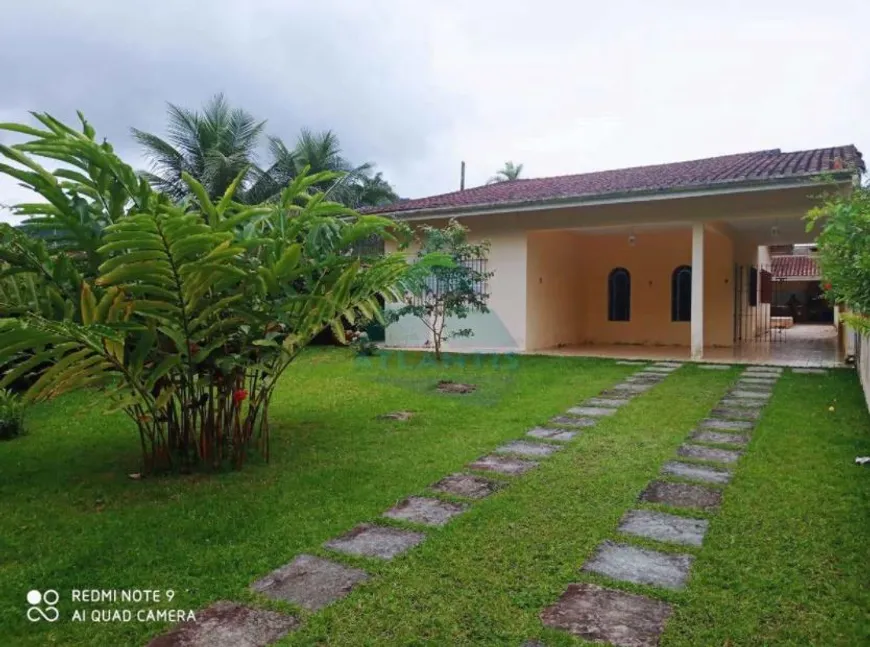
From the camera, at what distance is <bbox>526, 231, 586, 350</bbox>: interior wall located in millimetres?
13320

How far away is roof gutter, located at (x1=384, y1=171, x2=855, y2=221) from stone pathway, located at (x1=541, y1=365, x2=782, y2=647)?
5.38 m

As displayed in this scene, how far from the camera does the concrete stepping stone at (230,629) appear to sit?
7.67ft

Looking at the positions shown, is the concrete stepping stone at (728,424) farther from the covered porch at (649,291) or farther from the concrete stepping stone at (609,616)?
the covered porch at (649,291)

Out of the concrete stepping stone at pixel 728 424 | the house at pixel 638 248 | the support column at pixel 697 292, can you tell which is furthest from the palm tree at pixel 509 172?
the concrete stepping stone at pixel 728 424

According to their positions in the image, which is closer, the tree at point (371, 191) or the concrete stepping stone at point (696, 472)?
the concrete stepping stone at point (696, 472)

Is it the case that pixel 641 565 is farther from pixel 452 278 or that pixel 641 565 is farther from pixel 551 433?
pixel 452 278

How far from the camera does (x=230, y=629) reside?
7.96ft

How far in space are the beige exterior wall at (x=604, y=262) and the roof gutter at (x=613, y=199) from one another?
0.55 m

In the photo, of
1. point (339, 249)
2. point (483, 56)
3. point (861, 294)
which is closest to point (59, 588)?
point (339, 249)

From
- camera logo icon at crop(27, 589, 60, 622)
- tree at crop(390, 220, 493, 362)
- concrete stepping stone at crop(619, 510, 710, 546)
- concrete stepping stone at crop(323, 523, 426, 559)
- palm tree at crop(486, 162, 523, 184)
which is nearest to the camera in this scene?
camera logo icon at crop(27, 589, 60, 622)

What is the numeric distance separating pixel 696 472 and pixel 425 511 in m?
2.10

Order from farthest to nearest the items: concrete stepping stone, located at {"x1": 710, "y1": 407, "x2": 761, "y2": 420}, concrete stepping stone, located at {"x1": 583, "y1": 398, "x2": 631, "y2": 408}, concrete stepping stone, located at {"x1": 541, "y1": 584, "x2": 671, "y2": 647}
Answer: concrete stepping stone, located at {"x1": 583, "y1": 398, "x2": 631, "y2": 408} → concrete stepping stone, located at {"x1": 710, "y1": 407, "x2": 761, "y2": 420} → concrete stepping stone, located at {"x1": 541, "y1": 584, "x2": 671, "y2": 647}

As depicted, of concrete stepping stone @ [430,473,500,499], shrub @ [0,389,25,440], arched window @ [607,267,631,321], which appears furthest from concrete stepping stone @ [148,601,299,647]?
arched window @ [607,267,631,321]

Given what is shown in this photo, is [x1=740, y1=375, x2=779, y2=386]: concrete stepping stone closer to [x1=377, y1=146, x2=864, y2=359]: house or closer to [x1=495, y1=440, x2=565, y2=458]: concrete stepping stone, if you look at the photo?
[x1=377, y1=146, x2=864, y2=359]: house
